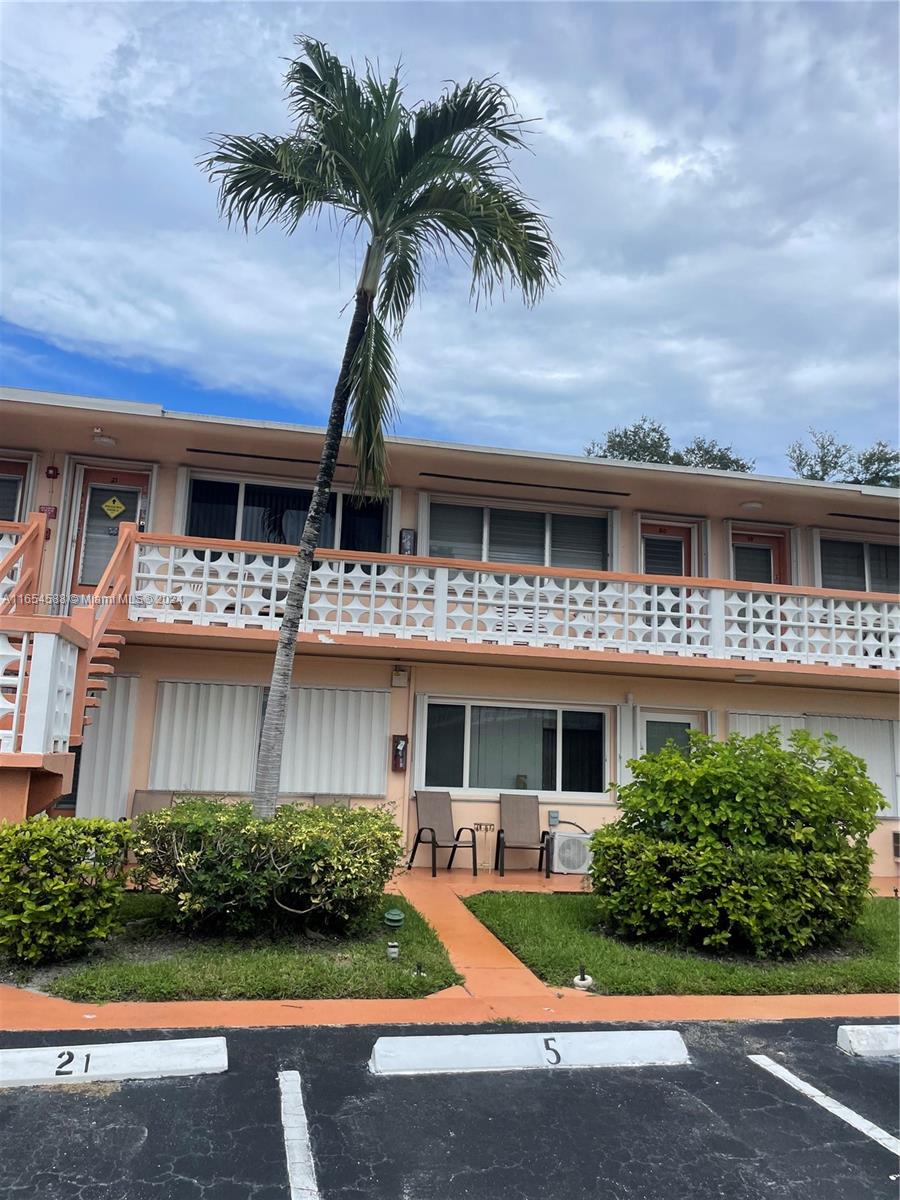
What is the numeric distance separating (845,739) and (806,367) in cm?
1711

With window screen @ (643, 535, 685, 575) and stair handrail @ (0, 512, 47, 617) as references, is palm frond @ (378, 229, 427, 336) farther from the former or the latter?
window screen @ (643, 535, 685, 575)

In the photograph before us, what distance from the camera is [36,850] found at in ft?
18.5

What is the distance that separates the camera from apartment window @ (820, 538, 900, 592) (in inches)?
547

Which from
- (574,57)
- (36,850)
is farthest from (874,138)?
(36,850)

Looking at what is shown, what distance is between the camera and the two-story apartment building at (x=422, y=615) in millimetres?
10445

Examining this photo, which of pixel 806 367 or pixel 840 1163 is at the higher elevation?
pixel 806 367

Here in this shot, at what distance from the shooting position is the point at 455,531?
12.7 metres

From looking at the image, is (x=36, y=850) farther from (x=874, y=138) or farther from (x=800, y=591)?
(x=874, y=138)

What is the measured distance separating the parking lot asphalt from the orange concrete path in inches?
9.3

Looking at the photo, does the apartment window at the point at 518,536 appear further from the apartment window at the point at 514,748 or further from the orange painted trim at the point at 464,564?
the apartment window at the point at 514,748

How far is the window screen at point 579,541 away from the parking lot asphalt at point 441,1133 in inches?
347

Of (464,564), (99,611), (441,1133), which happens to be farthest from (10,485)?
(441,1133)

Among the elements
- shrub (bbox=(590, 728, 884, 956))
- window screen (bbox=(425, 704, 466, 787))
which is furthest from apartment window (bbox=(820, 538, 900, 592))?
shrub (bbox=(590, 728, 884, 956))

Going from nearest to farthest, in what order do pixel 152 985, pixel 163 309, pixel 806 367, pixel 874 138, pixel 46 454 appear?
1. pixel 152 985
2. pixel 874 138
3. pixel 46 454
4. pixel 163 309
5. pixel 806 367
